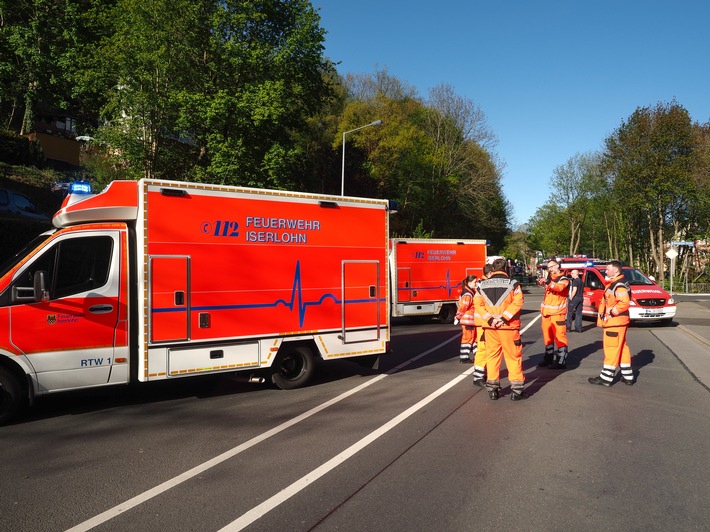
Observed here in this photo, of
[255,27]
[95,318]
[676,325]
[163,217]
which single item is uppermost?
[255,27]

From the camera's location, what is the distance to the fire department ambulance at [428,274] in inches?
680

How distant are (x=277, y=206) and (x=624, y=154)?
38.1m

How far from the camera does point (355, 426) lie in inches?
237

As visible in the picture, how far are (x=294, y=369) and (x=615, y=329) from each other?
15.1 feet

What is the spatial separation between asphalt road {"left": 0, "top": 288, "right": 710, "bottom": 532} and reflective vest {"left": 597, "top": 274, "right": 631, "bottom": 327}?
958 millimetres

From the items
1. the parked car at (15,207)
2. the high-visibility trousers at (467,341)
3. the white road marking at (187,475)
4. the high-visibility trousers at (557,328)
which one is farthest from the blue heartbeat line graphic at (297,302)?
the parked car at (15,207)

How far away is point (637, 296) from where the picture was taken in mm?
16141

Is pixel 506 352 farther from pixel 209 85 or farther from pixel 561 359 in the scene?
pixel 209 85

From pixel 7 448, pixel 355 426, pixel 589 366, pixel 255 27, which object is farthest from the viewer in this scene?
pixel 255 27

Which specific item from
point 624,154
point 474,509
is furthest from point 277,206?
point 624,154

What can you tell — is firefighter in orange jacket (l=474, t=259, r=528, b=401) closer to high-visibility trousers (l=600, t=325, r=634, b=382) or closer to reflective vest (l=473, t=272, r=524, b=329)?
reflective vest (l=473, t=272, r=524, b=329)

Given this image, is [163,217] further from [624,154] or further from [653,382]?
[624,154]

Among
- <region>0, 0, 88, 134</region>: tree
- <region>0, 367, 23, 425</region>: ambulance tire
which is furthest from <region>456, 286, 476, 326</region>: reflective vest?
<region>0, 0, 88, 134</region>: tree

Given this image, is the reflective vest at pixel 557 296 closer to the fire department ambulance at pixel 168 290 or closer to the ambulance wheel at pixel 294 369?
the fire department ambulance at pixel 168 290
